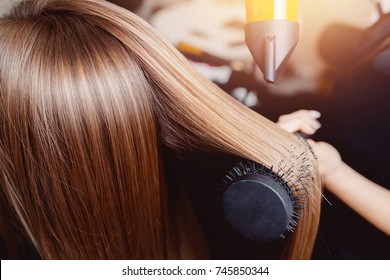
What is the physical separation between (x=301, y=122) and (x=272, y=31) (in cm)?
17

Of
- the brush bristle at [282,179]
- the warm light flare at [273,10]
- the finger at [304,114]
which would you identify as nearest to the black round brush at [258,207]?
the brush bristle at [282,179]

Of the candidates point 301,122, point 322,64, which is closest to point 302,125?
point 301,122

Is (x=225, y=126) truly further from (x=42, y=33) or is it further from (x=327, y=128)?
(x=42, y=33)

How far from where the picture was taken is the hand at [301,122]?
0.70 m

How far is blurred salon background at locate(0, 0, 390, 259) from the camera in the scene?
0.67 m

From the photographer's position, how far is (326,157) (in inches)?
28.0

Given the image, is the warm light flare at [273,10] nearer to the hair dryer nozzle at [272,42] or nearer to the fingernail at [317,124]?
the hair dryer nozzle at [272,42]

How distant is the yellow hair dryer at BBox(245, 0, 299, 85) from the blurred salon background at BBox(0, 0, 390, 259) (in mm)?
18

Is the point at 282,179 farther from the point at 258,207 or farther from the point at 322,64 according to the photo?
the point at 322,64

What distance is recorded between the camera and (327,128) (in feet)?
2.31

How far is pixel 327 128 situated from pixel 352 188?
0.12m

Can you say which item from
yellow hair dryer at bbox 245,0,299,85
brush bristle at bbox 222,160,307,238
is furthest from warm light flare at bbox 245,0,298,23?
brush bristle at bbox 222,160,307,238
